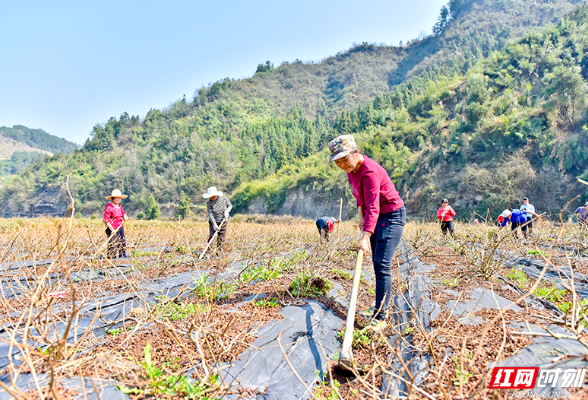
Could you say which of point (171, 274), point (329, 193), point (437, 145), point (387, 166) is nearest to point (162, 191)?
point (329, 193)

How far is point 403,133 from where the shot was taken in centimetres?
3017

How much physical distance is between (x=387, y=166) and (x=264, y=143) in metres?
41.9

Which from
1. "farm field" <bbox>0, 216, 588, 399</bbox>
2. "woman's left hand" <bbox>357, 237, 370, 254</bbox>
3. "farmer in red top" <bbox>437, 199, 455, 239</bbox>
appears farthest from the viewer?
"farmer in red top" <bbox>437, 199, 455, 239</bbox>

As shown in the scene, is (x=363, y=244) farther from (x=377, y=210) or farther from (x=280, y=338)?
(x=280, y=338)

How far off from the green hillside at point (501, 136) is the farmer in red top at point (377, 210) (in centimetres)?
1478

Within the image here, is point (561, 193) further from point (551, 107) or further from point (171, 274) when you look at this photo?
point (171, 274)

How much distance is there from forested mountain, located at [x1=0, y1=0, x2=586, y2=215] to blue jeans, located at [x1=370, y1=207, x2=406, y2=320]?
814 inches

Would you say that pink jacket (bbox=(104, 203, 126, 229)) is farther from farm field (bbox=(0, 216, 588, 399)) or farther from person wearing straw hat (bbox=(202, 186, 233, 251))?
farm field (bbox=(0, 216, 588, 399))

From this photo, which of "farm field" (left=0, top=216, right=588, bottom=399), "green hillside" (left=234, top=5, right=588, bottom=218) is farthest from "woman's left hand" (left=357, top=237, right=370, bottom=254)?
"green hillside" (left=234, top=5, right=588, bottom=218)

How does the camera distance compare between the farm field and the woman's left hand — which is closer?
the farm field

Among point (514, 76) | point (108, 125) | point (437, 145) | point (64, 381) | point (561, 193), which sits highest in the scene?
point (108, 125)

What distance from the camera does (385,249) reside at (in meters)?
2.89

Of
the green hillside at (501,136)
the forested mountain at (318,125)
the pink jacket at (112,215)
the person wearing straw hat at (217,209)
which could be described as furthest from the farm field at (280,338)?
the forested mountain at (318,125)

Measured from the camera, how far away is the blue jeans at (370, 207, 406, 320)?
9.36 feet
